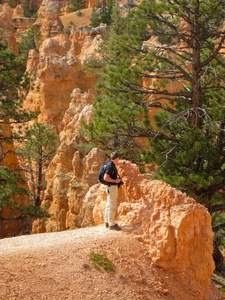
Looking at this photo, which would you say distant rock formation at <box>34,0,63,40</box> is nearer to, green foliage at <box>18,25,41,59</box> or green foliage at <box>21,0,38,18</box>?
green foliage at <box>18,25,41,59</box>

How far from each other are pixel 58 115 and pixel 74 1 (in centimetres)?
4180

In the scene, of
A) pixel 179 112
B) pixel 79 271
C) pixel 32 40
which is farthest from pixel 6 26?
pixel 79 271

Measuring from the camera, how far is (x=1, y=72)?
49.0ft

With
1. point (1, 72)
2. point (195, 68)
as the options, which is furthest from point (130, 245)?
Result: point (1, 72)

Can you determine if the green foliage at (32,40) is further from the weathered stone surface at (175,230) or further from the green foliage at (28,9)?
the weathered stone surface at (175,230)

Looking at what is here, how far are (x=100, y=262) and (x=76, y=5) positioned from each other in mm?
63369

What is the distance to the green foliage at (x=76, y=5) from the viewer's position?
62194 mm

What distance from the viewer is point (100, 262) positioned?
21.1 feet

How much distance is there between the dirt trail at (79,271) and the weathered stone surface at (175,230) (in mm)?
247

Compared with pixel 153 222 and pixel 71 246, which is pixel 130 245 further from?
pixel 71 246

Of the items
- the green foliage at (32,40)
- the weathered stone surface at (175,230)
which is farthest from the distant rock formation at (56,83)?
the weathered stone surface at (175,230)

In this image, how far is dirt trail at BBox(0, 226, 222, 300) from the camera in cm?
555

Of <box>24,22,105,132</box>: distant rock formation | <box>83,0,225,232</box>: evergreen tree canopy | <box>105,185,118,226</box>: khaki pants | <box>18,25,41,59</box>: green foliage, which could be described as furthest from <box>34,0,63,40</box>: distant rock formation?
<box>105,185,118,226</box>: khaki pants

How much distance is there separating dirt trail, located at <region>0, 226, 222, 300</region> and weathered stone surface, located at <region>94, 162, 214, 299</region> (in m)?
0.25
